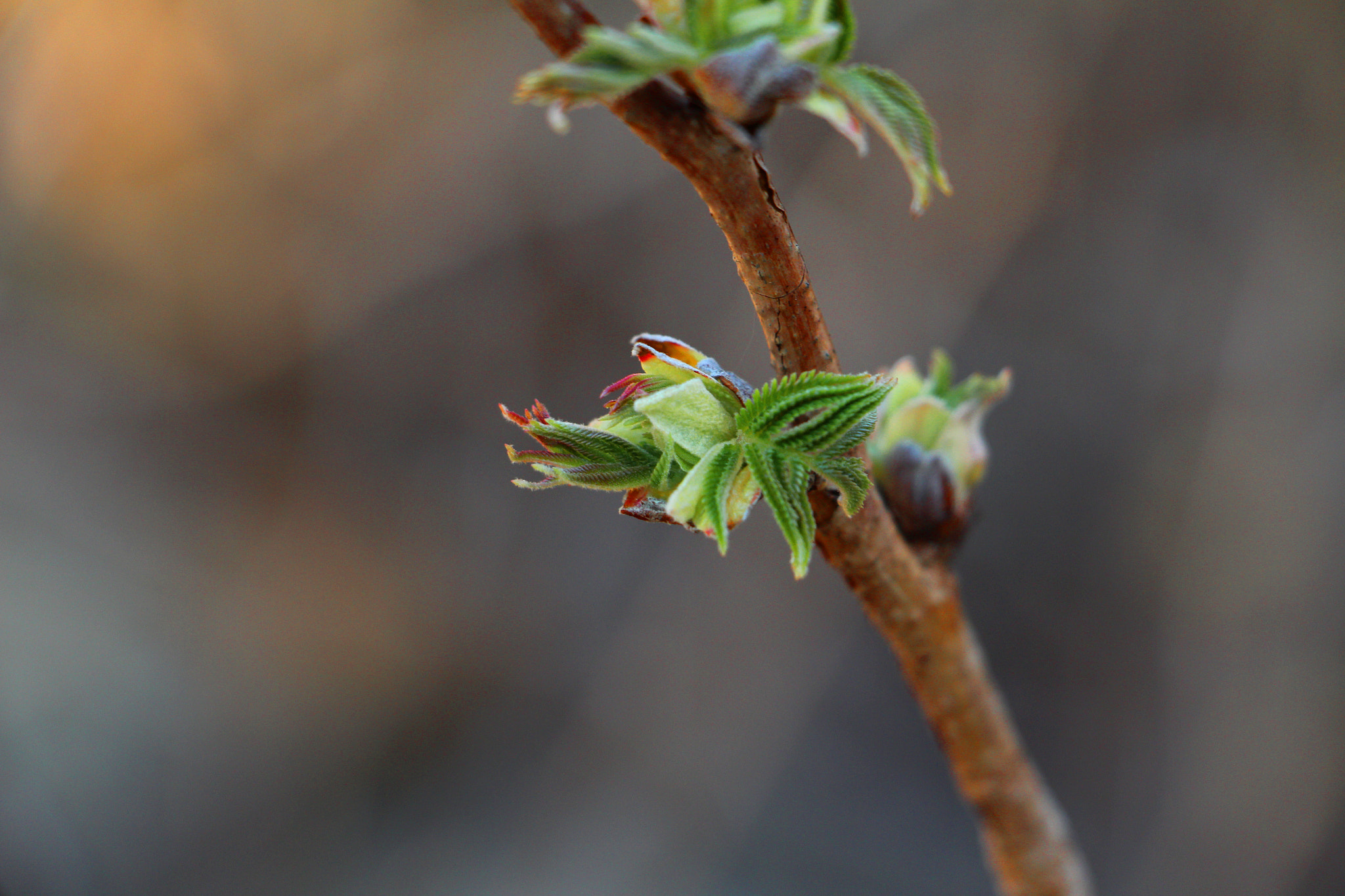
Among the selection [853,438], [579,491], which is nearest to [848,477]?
[853,438]

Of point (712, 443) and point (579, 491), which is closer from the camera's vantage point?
point (712, 443)

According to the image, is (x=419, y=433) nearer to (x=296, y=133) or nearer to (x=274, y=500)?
(x=274, y=500)

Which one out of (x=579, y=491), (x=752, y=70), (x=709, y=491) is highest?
(x=752, y=70)

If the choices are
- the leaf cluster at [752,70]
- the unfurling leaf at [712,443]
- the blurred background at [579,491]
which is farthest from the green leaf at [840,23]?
the blurred background at [579,491]

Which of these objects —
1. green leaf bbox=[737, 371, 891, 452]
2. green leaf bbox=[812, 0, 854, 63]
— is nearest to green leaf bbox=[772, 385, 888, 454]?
green leaf bbox=[737, 371, 891, 452]

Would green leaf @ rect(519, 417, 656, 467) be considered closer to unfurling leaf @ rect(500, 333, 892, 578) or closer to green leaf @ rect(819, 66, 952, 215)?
unfurling leaf @ rect(500, 333, 892, 578)

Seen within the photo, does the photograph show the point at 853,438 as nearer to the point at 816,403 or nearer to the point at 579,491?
the point at 816,403

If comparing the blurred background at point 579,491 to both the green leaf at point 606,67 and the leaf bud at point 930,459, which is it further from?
the green leaf at point 606,67
